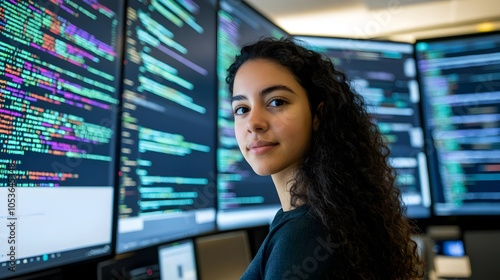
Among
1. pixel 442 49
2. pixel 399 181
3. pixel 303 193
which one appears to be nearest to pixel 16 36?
pixel 303 193

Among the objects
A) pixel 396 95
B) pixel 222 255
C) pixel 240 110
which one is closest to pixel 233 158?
pixel 222 255

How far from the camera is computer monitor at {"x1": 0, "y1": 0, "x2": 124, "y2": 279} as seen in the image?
1.96ft

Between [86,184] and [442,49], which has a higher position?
[442,49]

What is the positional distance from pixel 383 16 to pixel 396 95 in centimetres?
75

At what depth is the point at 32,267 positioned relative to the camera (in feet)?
2.07

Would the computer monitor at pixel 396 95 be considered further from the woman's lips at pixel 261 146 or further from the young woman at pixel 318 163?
the woman's lips at pixel 261 146

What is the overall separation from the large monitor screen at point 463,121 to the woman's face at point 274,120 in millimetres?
1051

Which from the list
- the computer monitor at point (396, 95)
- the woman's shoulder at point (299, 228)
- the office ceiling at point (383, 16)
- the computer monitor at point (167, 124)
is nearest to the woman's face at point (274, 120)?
the woman's shoulder at point (299, 228)

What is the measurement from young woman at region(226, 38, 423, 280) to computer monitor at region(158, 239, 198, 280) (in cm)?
29

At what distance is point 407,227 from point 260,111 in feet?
1.45

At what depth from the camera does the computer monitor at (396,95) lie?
5.36 feet

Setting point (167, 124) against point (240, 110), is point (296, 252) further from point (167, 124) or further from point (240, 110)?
point (167, 124)

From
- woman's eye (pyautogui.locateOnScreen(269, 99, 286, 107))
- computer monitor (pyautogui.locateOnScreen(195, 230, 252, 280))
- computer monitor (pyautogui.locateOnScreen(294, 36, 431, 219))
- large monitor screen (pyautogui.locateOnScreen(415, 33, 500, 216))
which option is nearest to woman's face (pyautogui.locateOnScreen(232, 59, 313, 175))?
woman's eye (pyautogui.locateOnScreen(269, 99, 286, 107))

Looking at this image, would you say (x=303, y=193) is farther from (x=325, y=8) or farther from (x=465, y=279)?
(x=325, y=8)
